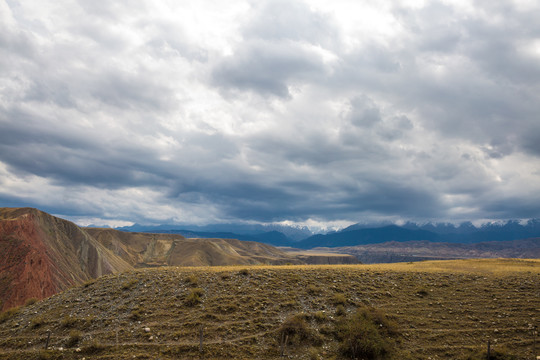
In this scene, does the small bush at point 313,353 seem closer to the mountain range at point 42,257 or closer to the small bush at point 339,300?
the small bush at point 339,300

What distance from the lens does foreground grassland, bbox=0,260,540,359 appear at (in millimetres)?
21844

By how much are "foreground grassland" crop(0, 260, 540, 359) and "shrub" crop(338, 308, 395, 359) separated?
13cm

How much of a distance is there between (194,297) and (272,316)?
762 centimetres

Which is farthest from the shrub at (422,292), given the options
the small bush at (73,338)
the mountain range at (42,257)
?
the mountain range at (42,257)

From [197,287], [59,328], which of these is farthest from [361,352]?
[59,328]

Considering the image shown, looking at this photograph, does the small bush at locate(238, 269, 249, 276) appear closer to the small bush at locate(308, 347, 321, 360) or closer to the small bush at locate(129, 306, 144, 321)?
the small bush at locate(129, 306, 144, 321)

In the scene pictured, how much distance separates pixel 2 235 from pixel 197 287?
85123mm

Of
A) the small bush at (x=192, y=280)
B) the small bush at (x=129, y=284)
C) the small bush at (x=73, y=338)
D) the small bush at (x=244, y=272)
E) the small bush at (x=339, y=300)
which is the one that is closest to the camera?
the small bush at (x=73, y=338)

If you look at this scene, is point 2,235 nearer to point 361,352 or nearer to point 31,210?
point 31,210

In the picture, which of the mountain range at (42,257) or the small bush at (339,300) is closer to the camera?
the small bush at (339,300)

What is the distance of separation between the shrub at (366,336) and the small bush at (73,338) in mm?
20179

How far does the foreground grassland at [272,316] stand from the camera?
71.7ft

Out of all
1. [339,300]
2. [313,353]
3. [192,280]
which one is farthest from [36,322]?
[339,300]

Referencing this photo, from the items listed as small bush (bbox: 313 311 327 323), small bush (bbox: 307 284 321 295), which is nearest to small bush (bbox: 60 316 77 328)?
small bush (bbox: 313 311 327 323)
